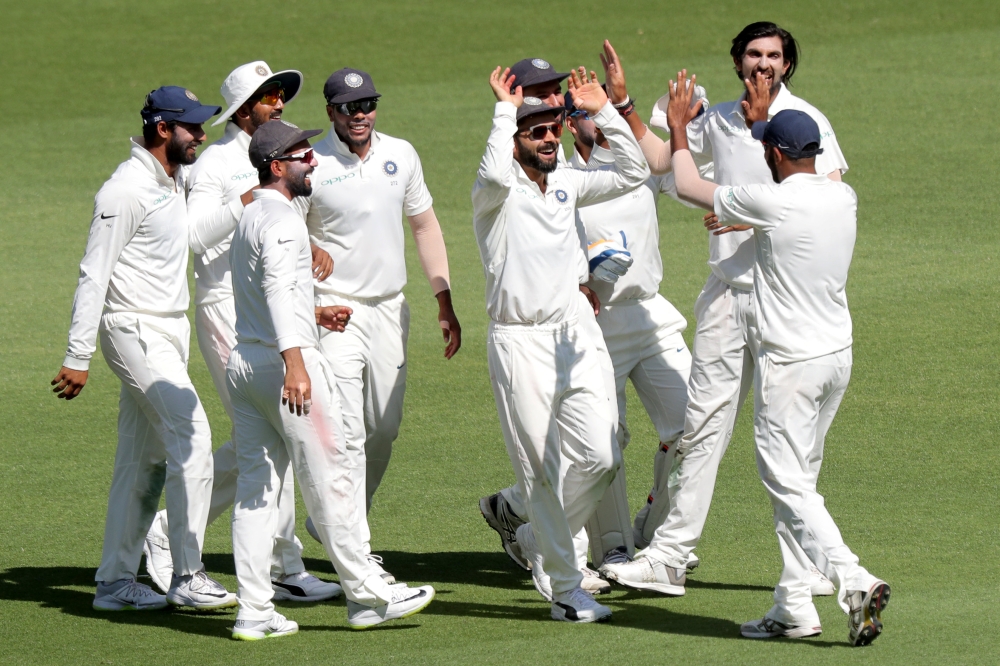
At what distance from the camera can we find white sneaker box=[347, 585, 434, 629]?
6.98 metres

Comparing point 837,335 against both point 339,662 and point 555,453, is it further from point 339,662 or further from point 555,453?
point 339,662

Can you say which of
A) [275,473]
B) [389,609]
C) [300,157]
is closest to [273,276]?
[300,157]

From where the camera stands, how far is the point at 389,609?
7.00 metres

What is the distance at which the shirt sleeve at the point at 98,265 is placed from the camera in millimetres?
7246

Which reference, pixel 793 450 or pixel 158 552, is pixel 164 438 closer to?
pixel 158 552

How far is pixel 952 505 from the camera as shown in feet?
27.8

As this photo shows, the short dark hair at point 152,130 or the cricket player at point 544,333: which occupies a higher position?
the short dark hair at point 152,130

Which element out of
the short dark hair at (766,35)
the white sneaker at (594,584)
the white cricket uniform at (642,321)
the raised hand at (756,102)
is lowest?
the white sneaker at (594,584)

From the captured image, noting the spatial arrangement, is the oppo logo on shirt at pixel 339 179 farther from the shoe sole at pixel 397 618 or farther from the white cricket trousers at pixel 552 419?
the shoe sole at pixel 397 618

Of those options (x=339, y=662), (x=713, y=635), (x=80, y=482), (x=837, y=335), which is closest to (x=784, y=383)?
(x=837, y=335)

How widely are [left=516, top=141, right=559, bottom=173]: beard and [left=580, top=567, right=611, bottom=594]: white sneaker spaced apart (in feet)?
6.76

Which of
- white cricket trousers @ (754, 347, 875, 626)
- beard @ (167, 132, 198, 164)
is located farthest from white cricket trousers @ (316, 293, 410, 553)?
white cricket trousers @ (754, 347, 875, 626)

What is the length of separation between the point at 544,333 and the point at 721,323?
1.02m

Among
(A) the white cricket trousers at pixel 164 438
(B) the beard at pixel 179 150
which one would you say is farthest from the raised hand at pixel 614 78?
(A) the white cricket trousers at pixel 164 438
